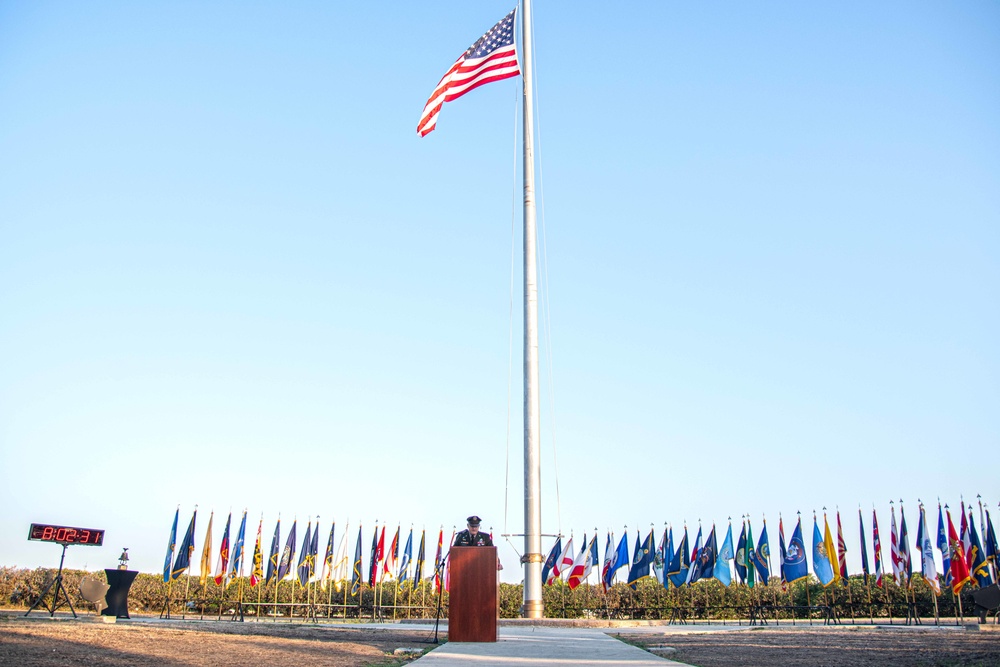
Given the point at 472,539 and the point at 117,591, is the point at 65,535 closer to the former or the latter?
the point at 117,591

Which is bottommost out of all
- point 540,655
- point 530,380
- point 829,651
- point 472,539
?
point 829,651

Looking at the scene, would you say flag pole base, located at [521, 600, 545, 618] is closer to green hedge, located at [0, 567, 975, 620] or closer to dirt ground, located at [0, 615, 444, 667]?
dirt ground, located at [0, 615, 444, 667]

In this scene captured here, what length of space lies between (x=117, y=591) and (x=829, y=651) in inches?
578

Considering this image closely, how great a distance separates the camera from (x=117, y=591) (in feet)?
57.2

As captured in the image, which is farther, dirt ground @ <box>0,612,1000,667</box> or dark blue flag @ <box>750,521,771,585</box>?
dark blue flag @ <box>750,521,771,585</box>

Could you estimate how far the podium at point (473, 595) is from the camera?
33.2ft

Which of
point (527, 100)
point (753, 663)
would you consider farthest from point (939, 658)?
point (527, 100)

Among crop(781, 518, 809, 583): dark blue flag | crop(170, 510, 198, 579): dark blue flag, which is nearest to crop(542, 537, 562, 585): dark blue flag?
crop(781, 518, 809, 583): dark blue flag

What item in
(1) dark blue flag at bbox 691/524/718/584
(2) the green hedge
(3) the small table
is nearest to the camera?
(3) the small table

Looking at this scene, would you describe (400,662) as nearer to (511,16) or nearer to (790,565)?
(511,16)

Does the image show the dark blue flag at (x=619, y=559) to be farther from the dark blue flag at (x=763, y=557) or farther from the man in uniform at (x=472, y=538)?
the man in uniform at (x=472, y=538)

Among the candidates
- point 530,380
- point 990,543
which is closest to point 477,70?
point 530,380

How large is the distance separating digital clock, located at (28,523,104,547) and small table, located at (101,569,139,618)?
137 cm

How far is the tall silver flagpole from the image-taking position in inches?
698
